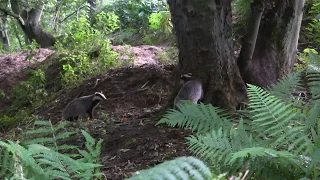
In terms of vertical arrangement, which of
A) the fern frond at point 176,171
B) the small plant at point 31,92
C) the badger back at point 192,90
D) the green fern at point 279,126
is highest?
the fern frond at point 176,171

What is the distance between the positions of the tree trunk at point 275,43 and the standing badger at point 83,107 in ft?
9.28

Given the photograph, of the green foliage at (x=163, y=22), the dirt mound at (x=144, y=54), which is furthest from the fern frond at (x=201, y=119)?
the green foliage at (x=163, y=22)

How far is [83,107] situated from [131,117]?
1553 millimetres

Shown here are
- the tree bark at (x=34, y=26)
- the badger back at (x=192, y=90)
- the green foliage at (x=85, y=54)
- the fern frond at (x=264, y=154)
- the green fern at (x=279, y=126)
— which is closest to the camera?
the fern frond at (x=264, y=154)

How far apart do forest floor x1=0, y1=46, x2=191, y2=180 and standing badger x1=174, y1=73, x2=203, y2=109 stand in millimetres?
436

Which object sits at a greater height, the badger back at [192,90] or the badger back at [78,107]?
the badger back at [192,90]

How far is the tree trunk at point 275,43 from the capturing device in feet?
20.0

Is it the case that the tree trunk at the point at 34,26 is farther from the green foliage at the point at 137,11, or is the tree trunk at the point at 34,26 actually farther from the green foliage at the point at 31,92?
the green foliage at the point at 31,92

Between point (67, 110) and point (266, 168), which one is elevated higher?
point (266, 168)

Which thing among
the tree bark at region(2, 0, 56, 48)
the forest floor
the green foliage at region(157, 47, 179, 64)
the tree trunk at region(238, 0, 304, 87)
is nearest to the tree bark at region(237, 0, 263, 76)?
the tree trunk at region(238, 0, 304, 87)

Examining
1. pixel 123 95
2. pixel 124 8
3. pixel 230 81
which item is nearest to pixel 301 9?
pixel 230 81

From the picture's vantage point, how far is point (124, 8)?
19781 mm

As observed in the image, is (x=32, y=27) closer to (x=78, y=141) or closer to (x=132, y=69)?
(x=132, y=69)

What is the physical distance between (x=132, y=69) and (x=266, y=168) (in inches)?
255
